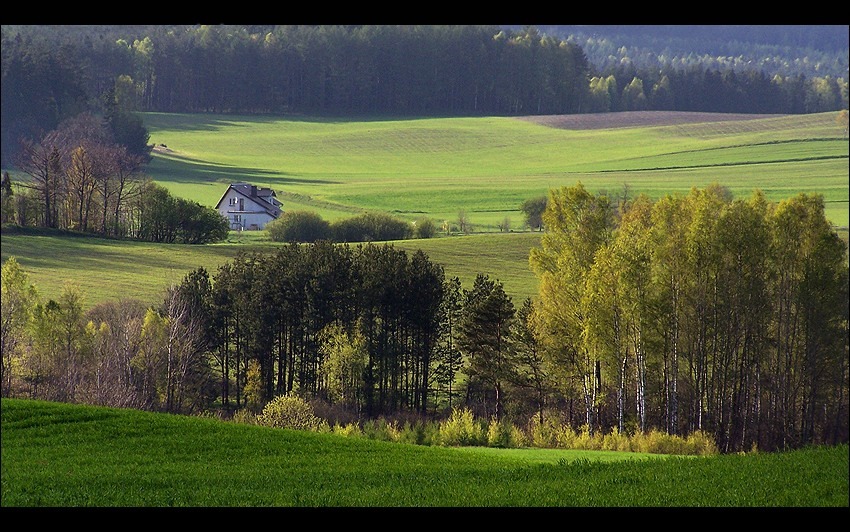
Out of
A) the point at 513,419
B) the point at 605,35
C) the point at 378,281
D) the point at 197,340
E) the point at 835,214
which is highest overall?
the point at 605,35

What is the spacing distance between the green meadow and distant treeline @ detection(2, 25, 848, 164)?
54 cm

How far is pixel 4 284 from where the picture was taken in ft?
68.8

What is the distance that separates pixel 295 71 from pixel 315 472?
29.2 ft

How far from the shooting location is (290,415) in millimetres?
21125

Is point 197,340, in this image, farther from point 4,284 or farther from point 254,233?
point 4,284

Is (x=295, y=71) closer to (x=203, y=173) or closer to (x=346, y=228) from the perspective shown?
(x=203, y=173)

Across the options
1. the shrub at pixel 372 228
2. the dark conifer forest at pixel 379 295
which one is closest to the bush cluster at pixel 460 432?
the dark conifer forest at pixel 379 295

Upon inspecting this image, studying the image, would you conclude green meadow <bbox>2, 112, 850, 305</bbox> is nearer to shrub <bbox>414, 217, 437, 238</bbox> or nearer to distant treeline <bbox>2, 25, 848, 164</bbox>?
shrub <bbox>414, 217, 437, 238</bbox>

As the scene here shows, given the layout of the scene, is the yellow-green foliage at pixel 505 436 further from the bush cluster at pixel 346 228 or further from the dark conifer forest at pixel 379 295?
the bush cluster at pixel 346 228

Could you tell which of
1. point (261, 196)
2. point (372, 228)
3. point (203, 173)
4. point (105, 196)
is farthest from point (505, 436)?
point (105, 196)

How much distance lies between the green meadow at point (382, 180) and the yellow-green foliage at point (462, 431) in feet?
9.10
